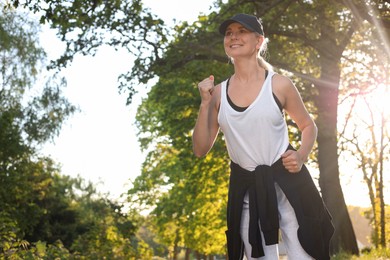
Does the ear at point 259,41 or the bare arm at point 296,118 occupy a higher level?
the ear at point 259,41

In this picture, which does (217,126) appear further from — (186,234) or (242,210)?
(186,234)

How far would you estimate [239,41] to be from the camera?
412 cm

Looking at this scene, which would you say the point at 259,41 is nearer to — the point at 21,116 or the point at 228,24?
the point at 228,24

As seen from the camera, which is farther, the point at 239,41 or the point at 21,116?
the point at 21,116

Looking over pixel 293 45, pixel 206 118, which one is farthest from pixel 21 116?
pixel 206 118

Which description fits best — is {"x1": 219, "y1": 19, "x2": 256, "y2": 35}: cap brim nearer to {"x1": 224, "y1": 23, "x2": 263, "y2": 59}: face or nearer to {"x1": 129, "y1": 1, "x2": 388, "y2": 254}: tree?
{"x1": 224, "y1": 23, "x2": 263, "y2": 59}: face

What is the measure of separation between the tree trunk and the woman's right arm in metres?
18.5

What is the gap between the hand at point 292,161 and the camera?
12.3ft

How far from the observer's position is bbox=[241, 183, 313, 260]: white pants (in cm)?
378

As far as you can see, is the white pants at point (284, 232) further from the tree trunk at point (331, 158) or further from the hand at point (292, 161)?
the tree trunk at point (331, 158)

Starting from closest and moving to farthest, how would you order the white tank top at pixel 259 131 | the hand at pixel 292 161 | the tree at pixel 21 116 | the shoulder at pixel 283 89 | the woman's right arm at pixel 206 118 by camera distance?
the hand at pixel 292 161
the white tank top at pixel 259 131
the shoulder at pixel 283 89
the woman's right arm at pixel 206 118
the tree at pixel 21 116

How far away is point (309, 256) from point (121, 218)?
2190cm

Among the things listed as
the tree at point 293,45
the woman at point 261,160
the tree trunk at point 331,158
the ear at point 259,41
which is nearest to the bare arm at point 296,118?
the woman at point 261,160

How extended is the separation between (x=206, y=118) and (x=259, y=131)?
397mm
